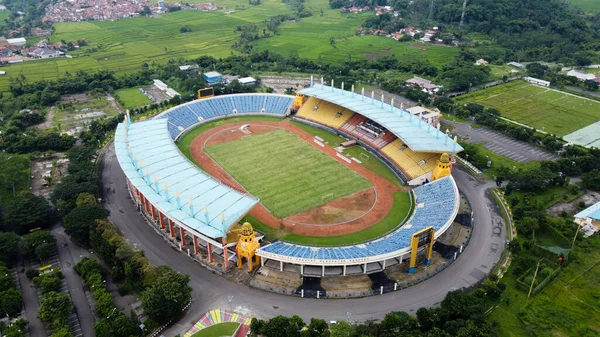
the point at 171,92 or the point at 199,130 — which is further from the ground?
the point at 171,92

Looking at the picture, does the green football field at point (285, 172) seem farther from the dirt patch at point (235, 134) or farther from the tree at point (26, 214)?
the tree at point (26, 214)

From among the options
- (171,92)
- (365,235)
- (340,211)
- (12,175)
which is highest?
(171,92)

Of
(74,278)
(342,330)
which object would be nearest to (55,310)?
(74,278)

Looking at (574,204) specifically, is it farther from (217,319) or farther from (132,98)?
(132,98)

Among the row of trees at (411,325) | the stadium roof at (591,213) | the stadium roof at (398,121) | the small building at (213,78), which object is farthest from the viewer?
the small building at (213,78)

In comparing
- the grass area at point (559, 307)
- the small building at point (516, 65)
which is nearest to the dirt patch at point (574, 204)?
the grass area at point (559, 307)

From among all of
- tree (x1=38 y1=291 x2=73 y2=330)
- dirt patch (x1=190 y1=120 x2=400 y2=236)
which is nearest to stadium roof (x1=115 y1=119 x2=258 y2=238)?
dirt patch (x1=190 y1=120 x2=400 y2=236)

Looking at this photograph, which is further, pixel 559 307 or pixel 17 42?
pixel 17 42
